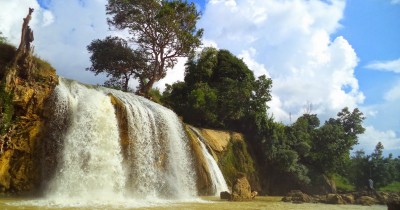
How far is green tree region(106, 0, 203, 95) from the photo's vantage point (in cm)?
3025

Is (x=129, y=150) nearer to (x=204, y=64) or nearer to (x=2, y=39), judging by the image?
(x=2, y=39)

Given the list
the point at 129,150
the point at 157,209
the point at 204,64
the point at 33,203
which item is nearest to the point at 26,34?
the point at 129,150

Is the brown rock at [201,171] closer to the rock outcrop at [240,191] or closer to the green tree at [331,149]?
the rock outcrop at [240,191]

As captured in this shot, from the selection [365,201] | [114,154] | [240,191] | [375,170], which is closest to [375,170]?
[375,170]

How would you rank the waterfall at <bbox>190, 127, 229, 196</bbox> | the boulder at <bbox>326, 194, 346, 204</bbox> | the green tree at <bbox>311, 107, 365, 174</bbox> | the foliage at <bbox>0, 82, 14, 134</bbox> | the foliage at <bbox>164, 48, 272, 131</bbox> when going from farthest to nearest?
the green tree at <bbox>311, 107, 365, 174</bbox>, the foliage at <bbox>164, 48, 272, 131</bbox>, the waterfall at <bbox>190, 127, 229, 196</bbox>, the boulder at <bbox>326, 194, 346, 204</bbox>, the foliage at <bbox>0, 82, 14, 134</bbox>

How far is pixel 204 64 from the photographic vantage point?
37688mm

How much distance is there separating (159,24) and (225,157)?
1204 cm

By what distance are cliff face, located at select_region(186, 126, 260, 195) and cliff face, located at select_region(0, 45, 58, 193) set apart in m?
9.29

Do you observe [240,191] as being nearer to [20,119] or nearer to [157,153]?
[157,153]

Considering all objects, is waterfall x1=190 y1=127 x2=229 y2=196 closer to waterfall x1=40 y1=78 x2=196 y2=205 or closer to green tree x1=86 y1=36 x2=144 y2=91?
waterfall x1=40 y1=78 x2=196 y2=205

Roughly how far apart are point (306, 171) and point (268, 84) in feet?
27.4

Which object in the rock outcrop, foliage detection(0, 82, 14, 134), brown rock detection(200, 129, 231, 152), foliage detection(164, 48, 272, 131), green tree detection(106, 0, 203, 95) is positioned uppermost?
green tree detection(106, 0, 203, 95)

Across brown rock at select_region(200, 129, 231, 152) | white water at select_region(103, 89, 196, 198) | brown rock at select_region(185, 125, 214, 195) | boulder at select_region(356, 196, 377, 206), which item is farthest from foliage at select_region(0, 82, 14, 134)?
boulder at select_region(356, 196, 377, 206)

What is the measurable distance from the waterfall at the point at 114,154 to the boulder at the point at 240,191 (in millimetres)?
2358
